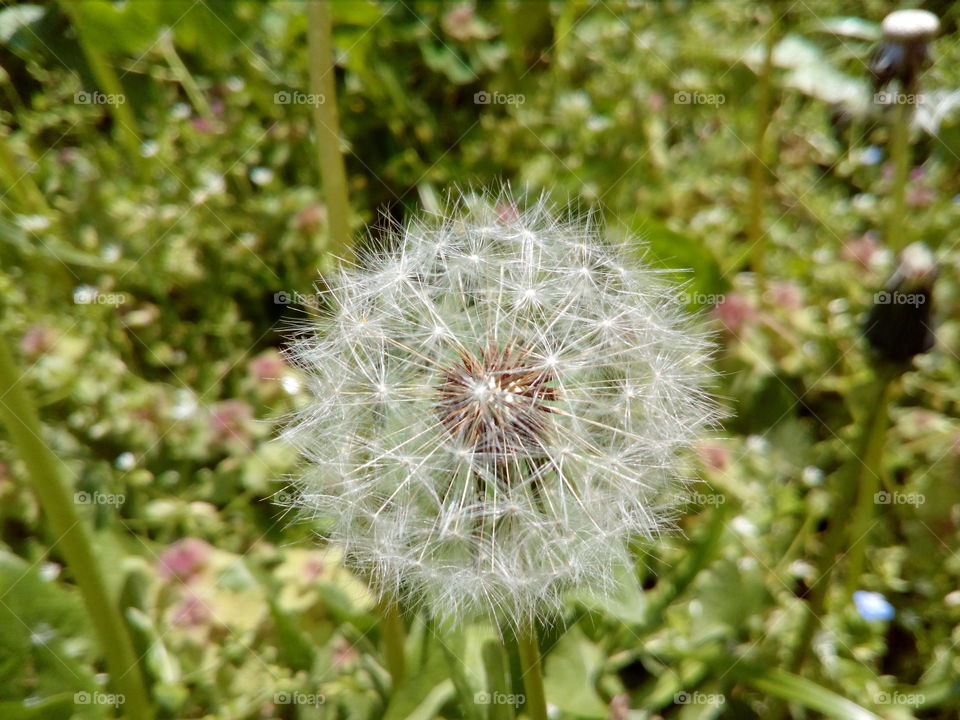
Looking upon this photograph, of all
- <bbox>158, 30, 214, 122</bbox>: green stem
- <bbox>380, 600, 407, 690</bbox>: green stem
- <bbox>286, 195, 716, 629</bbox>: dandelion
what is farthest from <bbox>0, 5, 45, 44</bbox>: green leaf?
<bbox>380, 600, 407, 690</bbox>: green stem

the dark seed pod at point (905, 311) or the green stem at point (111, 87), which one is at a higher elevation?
the green stem at point (111, 87)

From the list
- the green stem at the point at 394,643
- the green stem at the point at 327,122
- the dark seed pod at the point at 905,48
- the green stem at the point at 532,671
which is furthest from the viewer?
the dark seed pod at the point at 905,48

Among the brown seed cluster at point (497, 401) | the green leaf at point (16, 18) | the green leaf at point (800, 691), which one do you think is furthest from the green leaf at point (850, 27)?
the green leaf at point (16, 18)

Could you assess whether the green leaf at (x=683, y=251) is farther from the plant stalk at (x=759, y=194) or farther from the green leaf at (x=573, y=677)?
the green leaf at (x=573, y=677)

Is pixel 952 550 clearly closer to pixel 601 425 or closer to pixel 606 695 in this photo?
pixel 606 695

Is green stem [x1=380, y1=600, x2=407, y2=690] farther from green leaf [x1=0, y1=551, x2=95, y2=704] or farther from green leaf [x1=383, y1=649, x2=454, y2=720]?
green leaf [x1=0, y1=551, x2=95, y2=704]

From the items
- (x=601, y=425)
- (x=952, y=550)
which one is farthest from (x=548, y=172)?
(x=601, y=425)
